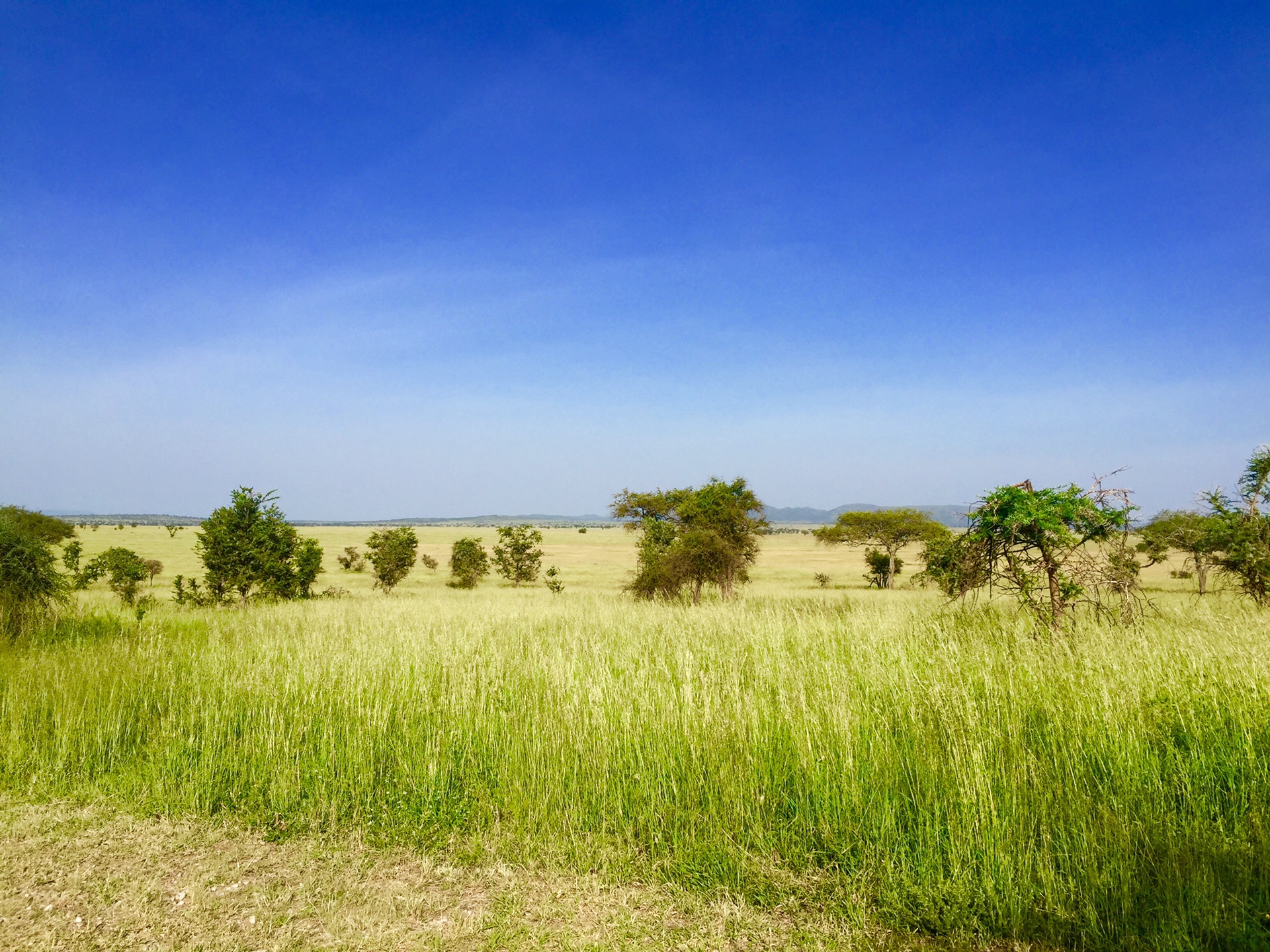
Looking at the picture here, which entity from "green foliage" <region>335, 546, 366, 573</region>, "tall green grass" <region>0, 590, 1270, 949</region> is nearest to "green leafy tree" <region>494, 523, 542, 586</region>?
"green foliage" <region>335, 546, 366, 573</region>

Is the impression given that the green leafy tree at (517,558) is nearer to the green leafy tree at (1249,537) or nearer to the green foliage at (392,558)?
the green foliage at (392,558)

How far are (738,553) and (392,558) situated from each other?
19.6 meters

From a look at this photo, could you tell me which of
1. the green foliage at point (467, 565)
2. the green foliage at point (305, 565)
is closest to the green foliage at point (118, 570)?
the green foliage at point (305, 565)

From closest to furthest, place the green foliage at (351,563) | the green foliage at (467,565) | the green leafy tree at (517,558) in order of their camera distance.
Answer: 1. the green foliage at (467,565)
2. the green leafy tree at (517,558)
3. the green foliage at (351,563)

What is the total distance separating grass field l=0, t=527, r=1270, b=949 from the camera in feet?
11.1

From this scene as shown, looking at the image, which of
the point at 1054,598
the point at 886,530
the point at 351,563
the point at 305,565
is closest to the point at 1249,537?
the point at 1054,598

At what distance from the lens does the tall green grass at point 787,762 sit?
3400 millimetres

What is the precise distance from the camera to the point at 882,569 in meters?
44.0

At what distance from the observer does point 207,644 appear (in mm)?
10016

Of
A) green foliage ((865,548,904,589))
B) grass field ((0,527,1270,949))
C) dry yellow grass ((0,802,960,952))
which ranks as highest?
grass field ((0,527,1270,949))

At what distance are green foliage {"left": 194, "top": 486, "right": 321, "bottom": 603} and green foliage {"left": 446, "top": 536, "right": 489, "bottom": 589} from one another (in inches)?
676

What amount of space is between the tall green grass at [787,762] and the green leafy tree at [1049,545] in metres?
0.66

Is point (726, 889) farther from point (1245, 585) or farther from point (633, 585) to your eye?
point (633, 585)

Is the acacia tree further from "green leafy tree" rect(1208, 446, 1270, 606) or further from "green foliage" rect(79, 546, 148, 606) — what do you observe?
"green foliage" rect(79, 546, 148, 606)
